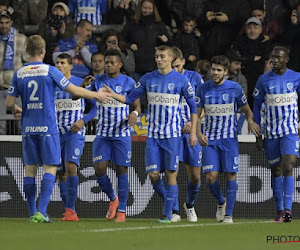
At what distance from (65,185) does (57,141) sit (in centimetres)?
198

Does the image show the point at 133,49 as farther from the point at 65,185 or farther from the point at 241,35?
the point at 65,185

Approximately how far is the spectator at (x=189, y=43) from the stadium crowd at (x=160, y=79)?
0.02 m

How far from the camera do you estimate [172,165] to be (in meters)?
13.0

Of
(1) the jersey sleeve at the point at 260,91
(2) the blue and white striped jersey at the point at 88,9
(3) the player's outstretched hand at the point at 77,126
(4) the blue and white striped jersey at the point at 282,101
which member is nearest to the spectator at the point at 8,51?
(2) the blue and white striped jersey at the point at 88,9

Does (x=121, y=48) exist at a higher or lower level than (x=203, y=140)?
higher

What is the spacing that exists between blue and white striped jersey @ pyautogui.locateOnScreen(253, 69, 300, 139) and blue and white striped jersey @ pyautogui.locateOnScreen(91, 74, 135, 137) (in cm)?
181

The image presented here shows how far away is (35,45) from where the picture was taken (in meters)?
12.1

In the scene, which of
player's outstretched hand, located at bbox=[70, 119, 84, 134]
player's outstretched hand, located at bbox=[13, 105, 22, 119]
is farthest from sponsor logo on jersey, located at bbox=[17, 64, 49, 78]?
player's outstretched hand, located at bbox=[70, 119, 84, 134]

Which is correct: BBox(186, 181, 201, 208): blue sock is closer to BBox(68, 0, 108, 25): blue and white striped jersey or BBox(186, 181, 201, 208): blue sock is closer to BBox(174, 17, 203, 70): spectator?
BBox(174, 17, 203, 70): spectator

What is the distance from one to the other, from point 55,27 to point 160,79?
4.87 m

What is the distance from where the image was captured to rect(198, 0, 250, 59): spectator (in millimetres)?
18109

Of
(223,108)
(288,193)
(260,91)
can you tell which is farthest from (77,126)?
(288,193)

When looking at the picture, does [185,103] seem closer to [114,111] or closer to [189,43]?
[114,111]

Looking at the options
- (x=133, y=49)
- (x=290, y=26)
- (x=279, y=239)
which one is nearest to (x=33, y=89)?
(x=279, y=239)
